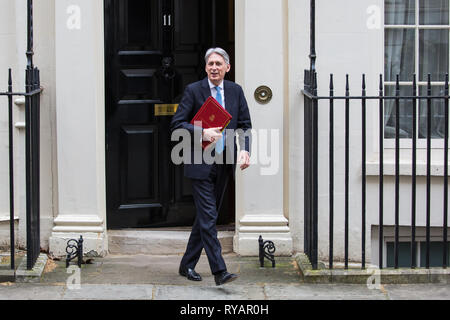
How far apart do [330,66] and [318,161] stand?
32.6 inches

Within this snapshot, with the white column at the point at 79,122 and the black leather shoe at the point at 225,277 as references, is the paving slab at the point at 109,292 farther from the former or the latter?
the white column at the point at 79,122

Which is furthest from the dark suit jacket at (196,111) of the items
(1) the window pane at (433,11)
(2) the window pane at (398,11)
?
(1) the window pane at (433,11)

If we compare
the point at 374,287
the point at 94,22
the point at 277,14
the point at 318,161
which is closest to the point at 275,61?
the point at 277,14

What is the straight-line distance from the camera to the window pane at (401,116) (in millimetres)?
7809

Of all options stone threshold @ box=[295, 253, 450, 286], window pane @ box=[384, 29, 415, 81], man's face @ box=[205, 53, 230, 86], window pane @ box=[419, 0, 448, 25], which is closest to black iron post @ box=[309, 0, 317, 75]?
man's face @ box=[205, 53, 230, 86]

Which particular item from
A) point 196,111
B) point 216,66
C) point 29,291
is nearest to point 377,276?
point 196,111

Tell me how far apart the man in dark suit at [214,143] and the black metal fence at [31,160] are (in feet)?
3.76

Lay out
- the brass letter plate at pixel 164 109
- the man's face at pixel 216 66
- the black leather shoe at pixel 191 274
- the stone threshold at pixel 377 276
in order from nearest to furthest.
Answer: the man's face at pixel 216 66
the stone threshold at pixel 377 276
the black leather shoe at pixel 191 274
the brass letter plate at pixel 164 109

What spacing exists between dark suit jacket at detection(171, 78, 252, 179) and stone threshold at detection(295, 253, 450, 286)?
1.11 meters

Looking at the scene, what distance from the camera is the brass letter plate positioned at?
802 centimetres

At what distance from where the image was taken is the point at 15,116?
7.68 meters

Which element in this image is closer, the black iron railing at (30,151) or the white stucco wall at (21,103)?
the black iron railing at (30,151)

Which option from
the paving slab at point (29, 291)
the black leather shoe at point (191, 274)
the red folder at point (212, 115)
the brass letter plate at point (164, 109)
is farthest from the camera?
the brass letter plate at point (164, 109)

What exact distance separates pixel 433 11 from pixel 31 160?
3.73 metres
